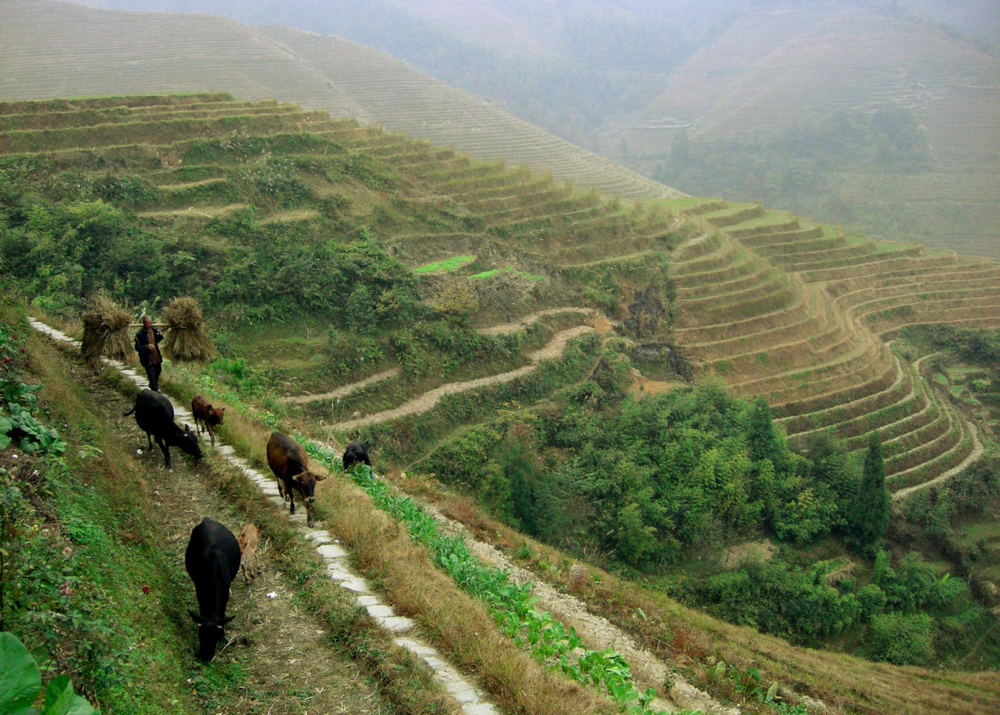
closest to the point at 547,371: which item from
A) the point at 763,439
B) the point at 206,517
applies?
the point at 763,439

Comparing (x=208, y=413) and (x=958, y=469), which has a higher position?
(x=208, y=413)

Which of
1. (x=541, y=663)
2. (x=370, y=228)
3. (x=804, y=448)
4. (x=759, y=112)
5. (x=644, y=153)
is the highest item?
(x=759, y=112)

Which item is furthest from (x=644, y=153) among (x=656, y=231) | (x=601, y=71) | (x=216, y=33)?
(x=656, y=231)

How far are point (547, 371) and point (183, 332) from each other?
12.4 meters

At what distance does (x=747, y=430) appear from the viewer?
19141 mm

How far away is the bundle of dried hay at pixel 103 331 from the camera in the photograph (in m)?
8.73

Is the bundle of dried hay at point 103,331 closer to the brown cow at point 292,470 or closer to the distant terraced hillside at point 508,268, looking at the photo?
the brown cow at point 292,470

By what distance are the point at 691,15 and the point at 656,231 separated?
151 metres

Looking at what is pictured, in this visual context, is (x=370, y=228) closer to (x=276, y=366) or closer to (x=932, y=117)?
(x=276, y=366)

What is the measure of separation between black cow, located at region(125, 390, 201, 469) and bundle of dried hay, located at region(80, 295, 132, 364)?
2.65 m

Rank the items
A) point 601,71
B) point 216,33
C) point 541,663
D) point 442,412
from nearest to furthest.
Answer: point 541,663, point 442,412, point 216,33, point 601,71

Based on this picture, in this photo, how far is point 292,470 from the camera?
248 inches

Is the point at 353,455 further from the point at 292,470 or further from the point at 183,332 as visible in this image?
the point at 183,332

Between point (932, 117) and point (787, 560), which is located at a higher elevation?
point (932, 117)
